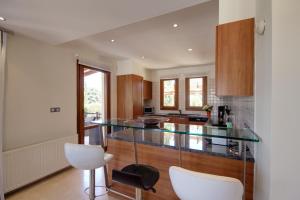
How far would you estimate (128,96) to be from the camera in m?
4.43

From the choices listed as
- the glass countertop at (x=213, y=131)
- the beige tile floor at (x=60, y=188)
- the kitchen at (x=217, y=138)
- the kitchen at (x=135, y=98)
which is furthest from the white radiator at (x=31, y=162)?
the glass countertop at (x=213, y=131)

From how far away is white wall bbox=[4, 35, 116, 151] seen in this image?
7.69ft

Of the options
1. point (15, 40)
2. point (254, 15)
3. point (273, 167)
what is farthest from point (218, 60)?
point (15, 40)

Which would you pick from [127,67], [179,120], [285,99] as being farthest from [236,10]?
[179,120]

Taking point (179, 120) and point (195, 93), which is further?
point (195, 93)

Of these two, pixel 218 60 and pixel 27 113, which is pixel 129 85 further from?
pixel 218 60

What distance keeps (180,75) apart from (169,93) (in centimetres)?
76

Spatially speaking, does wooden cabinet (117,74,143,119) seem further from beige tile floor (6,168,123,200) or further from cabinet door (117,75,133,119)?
beige tile floor (6,168,123,200)

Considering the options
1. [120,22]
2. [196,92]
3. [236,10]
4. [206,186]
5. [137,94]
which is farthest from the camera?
[196,92]

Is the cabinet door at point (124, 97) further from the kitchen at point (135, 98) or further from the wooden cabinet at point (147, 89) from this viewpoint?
the wooden cabinet at point (147, 89)

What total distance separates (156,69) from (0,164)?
490cm

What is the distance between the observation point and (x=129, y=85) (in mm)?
4395

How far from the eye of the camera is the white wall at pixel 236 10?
4.78 feet

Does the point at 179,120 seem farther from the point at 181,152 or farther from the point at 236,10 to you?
the point at 236,10
